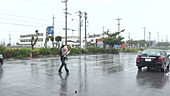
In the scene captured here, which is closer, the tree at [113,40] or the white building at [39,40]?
Result: the tree at [113,40]

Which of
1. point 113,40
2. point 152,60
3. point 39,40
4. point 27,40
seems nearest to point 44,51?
point 113,40

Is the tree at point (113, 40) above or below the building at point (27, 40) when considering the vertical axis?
below

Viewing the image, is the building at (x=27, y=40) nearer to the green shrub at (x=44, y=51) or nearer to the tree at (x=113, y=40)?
the tree at (x=113, y=40)

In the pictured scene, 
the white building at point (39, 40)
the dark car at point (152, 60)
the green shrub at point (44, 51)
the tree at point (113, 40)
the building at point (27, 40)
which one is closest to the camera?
the dark car at point (152, 60)

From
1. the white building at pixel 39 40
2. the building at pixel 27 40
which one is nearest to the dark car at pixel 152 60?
the white building at pixel 39 40

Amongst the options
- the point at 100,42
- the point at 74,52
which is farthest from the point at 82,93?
the point at 100,42

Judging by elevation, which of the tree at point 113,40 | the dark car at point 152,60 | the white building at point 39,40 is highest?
the white building at point 39,40

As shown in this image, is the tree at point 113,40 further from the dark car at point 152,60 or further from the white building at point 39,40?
the white building at point 39,40

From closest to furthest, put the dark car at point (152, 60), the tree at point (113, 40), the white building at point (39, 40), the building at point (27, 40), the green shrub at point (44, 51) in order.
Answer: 1. the dark car at point (152, 60)
2. the green shrub at point (44, 51)
3. the tree at point (113, 40)
4. the white building at point (39, 40)
5. the building at point (27, 40)

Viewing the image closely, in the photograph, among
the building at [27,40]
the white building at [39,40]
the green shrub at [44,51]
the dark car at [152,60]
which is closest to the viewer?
the dark car at [152,60]

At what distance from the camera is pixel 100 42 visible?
43.7 metres

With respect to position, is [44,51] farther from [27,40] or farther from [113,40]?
[27,40]

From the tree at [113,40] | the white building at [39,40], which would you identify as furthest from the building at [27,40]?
the tree at [113,40]

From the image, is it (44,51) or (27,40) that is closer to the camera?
(44,51)
